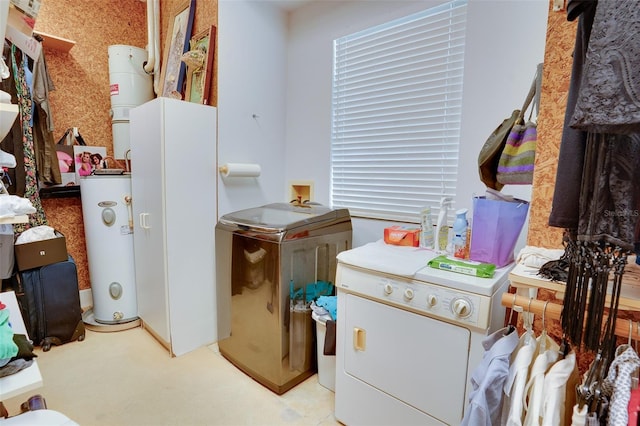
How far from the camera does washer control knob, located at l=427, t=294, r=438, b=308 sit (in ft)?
4.19

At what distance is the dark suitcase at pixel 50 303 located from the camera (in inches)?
87.9

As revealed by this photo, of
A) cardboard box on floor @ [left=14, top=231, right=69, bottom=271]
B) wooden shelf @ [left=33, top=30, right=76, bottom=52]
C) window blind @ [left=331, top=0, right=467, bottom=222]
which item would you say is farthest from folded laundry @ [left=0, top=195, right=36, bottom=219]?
wooden shelf @ [left=33, top=30, right=76, bottom=52]

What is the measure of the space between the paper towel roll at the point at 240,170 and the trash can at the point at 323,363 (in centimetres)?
115

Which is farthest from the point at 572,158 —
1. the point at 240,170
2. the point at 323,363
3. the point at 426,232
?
the point at 240,170

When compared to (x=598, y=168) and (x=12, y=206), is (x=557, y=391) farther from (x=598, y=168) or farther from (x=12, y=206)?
(x=12, y=206)

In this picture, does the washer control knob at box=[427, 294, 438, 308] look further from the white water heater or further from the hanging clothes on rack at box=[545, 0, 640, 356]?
the white water heater

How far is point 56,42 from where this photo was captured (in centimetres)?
256

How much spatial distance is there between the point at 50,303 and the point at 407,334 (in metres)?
2.51

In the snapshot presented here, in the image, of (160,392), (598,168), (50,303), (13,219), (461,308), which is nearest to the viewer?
(598,168)

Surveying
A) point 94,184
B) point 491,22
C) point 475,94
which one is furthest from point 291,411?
point 491,22

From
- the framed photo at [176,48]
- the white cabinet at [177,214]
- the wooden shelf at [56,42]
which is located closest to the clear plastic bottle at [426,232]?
the white cabinet at [177,214]

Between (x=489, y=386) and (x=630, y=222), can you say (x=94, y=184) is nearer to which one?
(x=489, y=386)

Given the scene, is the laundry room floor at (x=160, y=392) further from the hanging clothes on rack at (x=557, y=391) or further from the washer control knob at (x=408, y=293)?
the hanging clothes on rack at (x=557, y=391)

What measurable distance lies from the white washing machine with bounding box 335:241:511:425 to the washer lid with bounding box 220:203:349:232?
0.45 meters
